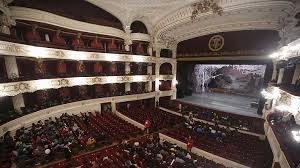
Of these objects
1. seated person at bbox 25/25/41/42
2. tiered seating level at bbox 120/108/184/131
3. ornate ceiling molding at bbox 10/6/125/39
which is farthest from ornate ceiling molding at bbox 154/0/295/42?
seated person at bbox 25/25/41/42

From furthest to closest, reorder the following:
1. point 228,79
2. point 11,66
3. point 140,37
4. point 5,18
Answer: point 228,79
point 140,37
point 11,66
point 5,18

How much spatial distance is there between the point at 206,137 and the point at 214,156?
2.34 m

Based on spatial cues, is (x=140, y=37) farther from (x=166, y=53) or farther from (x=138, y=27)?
(x=166, y=53)

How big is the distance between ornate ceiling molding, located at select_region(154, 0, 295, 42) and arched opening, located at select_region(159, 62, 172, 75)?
3619 mm

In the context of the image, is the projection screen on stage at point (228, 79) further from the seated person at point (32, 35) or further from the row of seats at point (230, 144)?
the seated person at point (32, 35)

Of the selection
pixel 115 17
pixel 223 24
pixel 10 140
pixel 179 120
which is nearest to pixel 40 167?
pixel 10 140

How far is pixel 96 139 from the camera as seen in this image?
31.3 ft

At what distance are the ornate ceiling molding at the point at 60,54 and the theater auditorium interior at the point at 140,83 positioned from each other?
81 mm

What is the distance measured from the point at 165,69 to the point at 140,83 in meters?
4.07

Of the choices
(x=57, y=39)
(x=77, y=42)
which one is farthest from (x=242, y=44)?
(x=57, y=39)

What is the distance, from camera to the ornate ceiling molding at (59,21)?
409 inches

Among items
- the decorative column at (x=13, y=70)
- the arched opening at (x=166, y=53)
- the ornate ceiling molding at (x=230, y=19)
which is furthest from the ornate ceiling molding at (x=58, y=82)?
the ornate ceiling molding at (x=230, y=19)

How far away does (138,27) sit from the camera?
18.2m

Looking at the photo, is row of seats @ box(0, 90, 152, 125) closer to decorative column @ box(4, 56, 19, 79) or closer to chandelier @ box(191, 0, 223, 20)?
decorative column @ box(4, 56, 19, 79)
